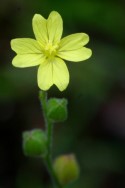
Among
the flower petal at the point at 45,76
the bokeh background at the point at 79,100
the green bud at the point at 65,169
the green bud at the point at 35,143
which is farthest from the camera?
the bokeh background at the point at 79,100

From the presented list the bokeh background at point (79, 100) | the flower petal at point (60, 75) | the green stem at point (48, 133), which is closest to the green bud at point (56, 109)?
the green stem at point (48, 133)

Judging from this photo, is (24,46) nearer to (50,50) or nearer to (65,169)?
(50,50)

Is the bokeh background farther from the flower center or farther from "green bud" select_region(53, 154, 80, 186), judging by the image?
the flower center

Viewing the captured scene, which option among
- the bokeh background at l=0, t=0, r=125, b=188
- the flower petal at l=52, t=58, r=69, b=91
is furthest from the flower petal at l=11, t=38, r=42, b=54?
the bokeh background at l=0, t=0, r=125, b=188

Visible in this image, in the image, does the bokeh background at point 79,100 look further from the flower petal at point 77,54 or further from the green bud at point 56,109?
the flower petal at point 77,54

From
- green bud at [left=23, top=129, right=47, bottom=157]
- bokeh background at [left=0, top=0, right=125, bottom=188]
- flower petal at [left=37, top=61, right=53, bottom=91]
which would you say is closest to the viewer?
flower petal at [left=37, top=61, right=53, bottom=91]

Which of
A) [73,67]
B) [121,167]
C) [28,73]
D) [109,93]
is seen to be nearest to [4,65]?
[28,73]

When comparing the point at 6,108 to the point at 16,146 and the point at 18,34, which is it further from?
the point at 18,34
